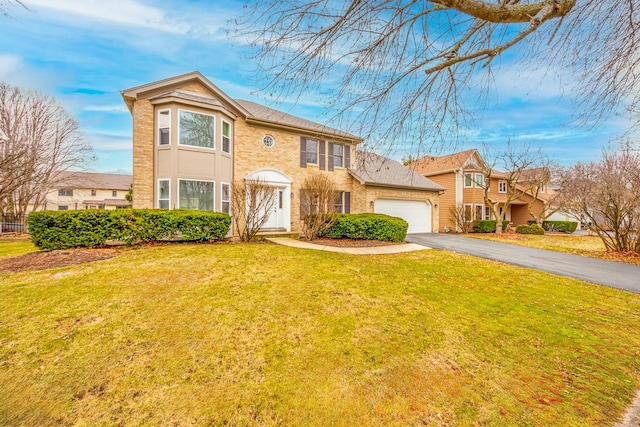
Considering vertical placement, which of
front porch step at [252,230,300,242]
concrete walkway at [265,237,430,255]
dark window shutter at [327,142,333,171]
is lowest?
concrete walkway at [265,237,430,255]

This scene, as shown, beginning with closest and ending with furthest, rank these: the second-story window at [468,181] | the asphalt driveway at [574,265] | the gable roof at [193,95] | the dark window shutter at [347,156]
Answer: the asphalt driveway at [574,265] → the gable roof at [193,95] → the dark window shutter at [347,156] → the second-story window at [468,181]

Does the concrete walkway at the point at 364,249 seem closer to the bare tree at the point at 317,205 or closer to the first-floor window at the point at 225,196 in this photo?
the bare tree at the point at 317,205

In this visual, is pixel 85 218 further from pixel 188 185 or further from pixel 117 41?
pixel 117 41

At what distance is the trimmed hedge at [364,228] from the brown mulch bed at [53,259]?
8.03 m

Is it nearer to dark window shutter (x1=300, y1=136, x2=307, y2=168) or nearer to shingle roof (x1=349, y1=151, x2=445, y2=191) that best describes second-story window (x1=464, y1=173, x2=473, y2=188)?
shingle roof (x1=349, y1=151, x2=445, y2=191)

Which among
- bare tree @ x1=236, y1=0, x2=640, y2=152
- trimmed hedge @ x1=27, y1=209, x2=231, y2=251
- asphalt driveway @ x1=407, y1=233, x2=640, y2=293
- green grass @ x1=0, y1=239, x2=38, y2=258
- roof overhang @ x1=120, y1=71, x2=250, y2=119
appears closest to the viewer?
bare tree @ x1=236, y1=0, x2=640, y2=152

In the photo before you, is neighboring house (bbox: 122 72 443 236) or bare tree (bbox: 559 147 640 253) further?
neighboring house (bbox: 122 72 443 236)

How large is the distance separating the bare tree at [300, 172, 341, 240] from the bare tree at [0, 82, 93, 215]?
18223 mm

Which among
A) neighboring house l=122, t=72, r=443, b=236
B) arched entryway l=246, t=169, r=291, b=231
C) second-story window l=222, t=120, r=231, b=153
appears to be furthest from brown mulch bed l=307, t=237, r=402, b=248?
second-story window l=222, t=120, r=231, b=153

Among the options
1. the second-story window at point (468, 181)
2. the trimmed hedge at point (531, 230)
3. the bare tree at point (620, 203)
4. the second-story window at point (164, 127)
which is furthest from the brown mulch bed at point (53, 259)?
the trimmed hedge at point (531, 230)

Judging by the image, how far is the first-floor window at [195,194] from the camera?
36.6 ft

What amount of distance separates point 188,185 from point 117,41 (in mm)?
5313

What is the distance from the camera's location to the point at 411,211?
17891 mm

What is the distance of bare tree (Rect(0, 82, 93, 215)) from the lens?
18.1m
